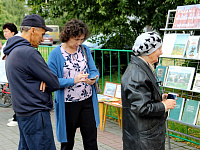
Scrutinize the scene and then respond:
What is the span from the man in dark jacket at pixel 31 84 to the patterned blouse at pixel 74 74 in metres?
0.69

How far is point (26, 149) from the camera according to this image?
10.1 ft

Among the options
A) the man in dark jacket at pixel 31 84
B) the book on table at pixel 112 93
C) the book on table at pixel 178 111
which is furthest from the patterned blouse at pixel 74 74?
the book on table at pixel 112 93

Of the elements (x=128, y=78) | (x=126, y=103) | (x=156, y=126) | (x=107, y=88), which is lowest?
(x=107, y=88)

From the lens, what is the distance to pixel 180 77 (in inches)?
178

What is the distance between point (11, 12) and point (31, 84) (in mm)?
40314

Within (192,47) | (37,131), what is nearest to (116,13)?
(192,47)

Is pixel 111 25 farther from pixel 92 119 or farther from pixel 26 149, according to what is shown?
pixel 26 149

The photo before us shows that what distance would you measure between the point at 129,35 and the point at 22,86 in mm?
7353

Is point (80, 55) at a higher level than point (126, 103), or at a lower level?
higher

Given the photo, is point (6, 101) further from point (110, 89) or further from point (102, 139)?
point (102, 139)

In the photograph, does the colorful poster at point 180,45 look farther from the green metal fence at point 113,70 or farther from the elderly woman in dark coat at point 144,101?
the elderly woman in dark coat at point 144,101

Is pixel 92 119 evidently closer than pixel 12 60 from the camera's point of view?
No

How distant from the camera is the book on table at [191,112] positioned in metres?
4.44

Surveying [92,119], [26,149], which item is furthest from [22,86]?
[92,119]
